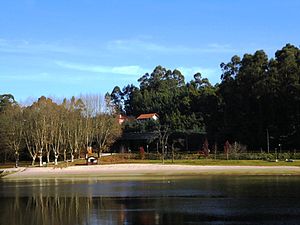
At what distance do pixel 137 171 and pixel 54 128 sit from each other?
72.5ft

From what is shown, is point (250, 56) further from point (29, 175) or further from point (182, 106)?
point (29, 175)

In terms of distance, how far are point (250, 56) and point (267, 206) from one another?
211 ft

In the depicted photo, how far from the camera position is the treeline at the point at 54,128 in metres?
→ 75.8

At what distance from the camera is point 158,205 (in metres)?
27.3

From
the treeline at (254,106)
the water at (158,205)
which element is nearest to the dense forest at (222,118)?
the treeline at (254,106)

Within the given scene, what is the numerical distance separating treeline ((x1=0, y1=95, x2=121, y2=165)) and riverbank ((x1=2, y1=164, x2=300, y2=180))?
10.8 m

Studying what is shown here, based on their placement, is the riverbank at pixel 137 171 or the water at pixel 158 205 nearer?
the water at pixel 158 205

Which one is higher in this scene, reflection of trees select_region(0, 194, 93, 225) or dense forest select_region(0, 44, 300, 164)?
dense forest select_region(0, 44, 300, 164)

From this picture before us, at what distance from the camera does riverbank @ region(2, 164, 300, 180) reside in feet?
177

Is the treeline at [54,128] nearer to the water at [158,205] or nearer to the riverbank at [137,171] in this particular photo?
the riverbank at [137,171]

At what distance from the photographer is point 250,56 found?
285 ft

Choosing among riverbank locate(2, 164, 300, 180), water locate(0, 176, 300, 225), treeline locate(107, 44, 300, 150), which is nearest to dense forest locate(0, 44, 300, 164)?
treeline locate(107, 44, 300, 150)

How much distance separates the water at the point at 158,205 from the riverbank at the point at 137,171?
50.9 ft

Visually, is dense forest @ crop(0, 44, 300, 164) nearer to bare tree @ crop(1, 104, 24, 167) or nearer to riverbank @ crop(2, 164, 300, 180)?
bare tree @ crop(1, 104, 24, 167)
